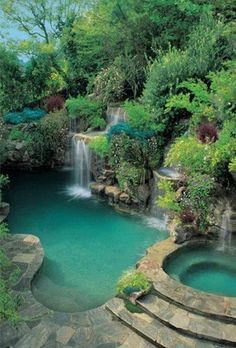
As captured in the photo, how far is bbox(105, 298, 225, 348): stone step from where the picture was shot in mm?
6718

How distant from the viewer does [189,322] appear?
23.3 ft

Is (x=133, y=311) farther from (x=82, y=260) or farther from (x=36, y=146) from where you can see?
(x=36, y=146)

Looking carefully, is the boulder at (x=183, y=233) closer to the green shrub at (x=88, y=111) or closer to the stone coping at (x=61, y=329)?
the stone coping at (x=61, y=329)

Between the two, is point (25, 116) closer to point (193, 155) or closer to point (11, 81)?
point (11, 81)

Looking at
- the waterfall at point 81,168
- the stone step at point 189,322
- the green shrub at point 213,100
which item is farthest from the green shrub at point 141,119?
the stone step at point 189,322

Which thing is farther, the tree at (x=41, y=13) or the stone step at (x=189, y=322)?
the tree at (x=41, y=13)

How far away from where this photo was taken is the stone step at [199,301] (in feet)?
23.7

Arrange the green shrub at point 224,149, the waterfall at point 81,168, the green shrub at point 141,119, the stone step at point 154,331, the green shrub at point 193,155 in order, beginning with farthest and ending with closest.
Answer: the waterfall at point 81,168
the green shrub at point 141,119
the green shrub at point 193,155
the green shrub at point 224,149
the stone step at point 154,331

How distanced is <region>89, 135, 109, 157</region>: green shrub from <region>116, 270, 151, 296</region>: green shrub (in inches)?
248

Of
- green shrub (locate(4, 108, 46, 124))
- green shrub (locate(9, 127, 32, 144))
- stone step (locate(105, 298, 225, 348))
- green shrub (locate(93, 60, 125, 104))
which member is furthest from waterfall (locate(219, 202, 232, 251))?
green shrub (locate(4, 108, 46, 124))

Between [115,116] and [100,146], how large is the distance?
9.00 ft

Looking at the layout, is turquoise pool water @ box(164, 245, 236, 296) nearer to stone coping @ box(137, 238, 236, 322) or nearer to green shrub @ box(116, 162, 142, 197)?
stone coping @ box(137, 238, 236, 322)

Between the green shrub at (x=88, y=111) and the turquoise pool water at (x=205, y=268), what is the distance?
8025 mm

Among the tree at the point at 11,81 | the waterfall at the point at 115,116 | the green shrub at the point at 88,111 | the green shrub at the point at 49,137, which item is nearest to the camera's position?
the waterfall at the point at 115,116
